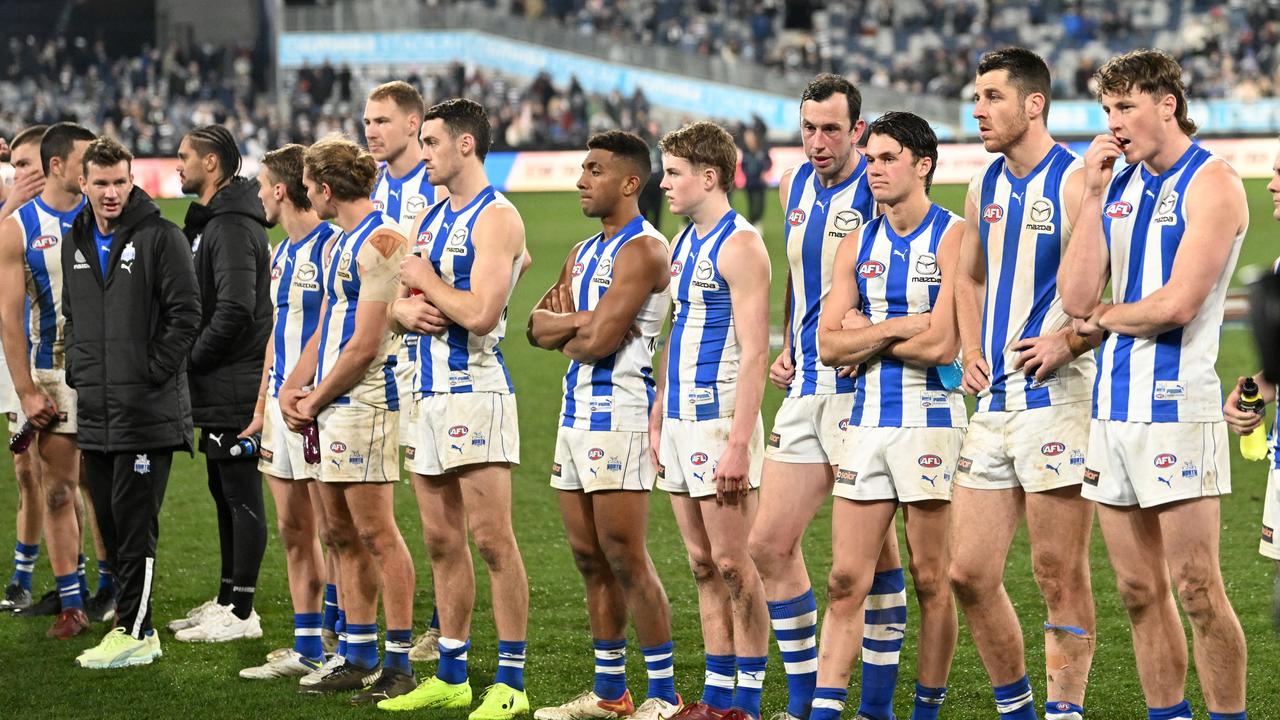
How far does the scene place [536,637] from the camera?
293 inches

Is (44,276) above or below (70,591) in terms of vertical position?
above

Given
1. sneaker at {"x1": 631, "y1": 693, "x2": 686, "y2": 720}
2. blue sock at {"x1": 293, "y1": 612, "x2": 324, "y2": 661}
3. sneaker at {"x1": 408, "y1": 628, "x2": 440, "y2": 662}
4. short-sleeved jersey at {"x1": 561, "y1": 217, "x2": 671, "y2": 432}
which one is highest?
short-sleeved jersey at {"x1": 561, "y1": 217, "x2": 671, "y2": 432}

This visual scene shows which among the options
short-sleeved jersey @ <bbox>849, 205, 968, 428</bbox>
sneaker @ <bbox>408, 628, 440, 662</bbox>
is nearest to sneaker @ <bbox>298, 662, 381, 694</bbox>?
sneaker @ <bbox>408, 628, 440, 662</bbox>

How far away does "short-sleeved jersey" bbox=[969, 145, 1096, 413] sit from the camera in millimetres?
5160

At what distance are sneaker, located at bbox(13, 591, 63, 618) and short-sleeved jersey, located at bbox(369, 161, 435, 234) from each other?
2.67 m

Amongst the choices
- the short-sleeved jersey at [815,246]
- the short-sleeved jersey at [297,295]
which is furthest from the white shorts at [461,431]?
the short-sleeved jersey at [815,246]

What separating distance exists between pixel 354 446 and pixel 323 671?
1.01 metres

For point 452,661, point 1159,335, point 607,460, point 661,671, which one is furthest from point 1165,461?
point 452,661

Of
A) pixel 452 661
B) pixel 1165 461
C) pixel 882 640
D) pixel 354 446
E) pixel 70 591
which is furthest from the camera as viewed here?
pixel 70 591

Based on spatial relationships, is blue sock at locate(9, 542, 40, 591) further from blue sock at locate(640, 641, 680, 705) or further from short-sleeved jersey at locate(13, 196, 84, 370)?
blue sock at locate(640, 641, 680, 705)

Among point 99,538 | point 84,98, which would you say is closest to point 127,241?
point 99,538

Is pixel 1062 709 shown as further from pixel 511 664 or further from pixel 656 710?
pixel 511 664

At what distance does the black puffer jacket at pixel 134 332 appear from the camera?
275 inches

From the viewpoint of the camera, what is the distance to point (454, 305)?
604 cm
